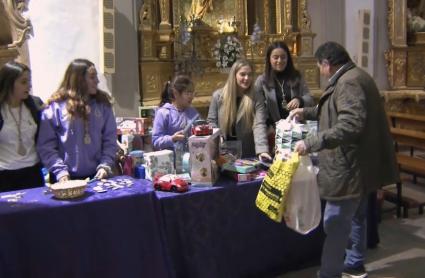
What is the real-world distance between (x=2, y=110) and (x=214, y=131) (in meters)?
1.26

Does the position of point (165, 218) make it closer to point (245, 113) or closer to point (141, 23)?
point (245, 113)

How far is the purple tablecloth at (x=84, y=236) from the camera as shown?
228 centimetres

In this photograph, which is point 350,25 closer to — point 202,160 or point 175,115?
point 175,115

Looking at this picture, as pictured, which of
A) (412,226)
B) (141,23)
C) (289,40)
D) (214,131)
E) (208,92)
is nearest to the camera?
(214,131)

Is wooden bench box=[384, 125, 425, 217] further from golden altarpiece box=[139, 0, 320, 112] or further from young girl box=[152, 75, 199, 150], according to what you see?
golden altarpiece box=[139, 0, 320, 112]

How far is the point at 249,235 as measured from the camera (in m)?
3.09

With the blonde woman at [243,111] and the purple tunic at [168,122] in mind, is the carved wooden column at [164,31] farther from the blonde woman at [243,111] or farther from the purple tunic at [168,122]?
the purple tunic at [168,122]

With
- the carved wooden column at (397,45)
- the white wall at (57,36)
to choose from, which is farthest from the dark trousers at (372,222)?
the carved wooden column at (397,45)

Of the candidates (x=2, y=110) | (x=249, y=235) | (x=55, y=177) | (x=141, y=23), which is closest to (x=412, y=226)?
(x=249, y=235)

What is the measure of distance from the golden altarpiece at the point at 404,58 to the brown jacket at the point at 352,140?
17.7 feet

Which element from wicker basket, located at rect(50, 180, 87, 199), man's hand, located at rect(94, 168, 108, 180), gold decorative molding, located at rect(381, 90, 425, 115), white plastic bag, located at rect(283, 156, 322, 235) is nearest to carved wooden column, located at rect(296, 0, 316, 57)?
gold decorative molding, located at rect(381, 90, 425, 115)

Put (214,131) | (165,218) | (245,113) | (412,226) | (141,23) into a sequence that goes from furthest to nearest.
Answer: (141,23) < (412,226) < (245,113) < (214,131) < (165,218)

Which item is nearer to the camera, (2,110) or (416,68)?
(2,110)

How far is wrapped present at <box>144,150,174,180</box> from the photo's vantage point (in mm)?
3018
